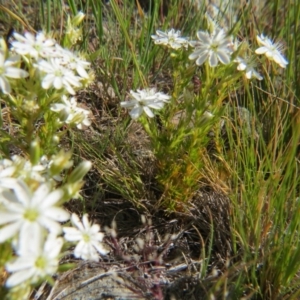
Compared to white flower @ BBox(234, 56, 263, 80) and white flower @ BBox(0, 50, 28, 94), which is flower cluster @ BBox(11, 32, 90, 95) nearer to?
white flower @ BBox(0, 50, 28, 94)

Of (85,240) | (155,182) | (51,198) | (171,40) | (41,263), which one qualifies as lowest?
(155,182)

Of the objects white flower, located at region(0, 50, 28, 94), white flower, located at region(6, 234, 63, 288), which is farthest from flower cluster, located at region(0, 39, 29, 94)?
white flower, located at region(6, 234, 63, 288)

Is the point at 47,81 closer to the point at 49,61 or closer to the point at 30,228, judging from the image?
the point at 49,61

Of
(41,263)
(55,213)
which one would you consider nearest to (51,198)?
(55,213)

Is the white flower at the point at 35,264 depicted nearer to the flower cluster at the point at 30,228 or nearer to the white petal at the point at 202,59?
the flower cluster at the point at 30,228

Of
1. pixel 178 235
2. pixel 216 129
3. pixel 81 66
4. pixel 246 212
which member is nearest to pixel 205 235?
pixel 178 235

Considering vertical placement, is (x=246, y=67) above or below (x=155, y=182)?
above
